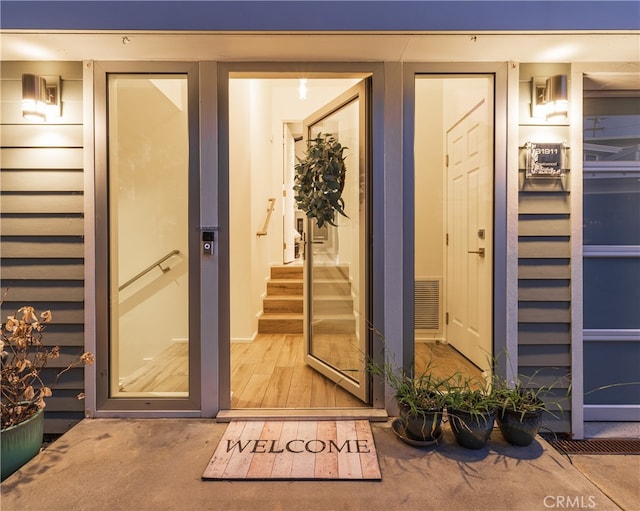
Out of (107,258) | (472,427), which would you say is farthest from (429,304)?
(107,258)

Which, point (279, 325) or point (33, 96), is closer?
point (33, 96)

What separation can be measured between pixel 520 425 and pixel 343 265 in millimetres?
1460

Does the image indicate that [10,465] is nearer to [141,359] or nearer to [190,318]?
[141,359]

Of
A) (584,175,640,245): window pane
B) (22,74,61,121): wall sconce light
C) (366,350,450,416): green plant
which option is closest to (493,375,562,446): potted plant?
(366,350,450,416): green plant

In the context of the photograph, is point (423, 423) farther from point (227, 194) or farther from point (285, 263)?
point (285, 263)

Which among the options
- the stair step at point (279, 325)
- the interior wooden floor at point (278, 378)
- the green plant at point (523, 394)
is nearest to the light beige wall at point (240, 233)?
the stair step at point (279, 325)

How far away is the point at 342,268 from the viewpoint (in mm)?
2680

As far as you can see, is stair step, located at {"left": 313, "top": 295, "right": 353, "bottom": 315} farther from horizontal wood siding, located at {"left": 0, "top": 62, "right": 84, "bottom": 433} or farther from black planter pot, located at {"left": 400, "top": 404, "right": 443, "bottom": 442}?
horizontal wood siding, located at {"left": 0, "top": 62, "right": 84, "bottom": 433}

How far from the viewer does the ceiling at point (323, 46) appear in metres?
1.86

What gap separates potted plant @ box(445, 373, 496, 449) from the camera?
71.9 inches

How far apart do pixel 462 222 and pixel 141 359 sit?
253cm

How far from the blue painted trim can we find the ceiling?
0.17ft

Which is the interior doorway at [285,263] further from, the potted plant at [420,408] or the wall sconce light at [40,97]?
the wall sconce light at [40,97]

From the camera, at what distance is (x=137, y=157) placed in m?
2.29
